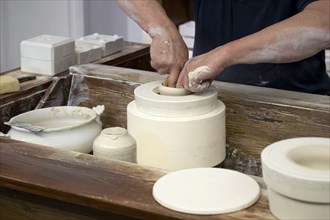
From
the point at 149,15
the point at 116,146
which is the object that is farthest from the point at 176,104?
the point at 149,15

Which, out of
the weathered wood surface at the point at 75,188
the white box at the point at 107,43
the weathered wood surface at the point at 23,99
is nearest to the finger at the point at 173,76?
the weathered wood surface at the point at 75,188

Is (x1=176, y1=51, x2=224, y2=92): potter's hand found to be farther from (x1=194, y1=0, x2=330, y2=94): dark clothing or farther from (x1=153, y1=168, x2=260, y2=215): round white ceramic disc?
(x1=194, y1=0, x2=330, y2=94): dark clothing

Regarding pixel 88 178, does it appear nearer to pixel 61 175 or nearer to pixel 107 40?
pixel 61 175

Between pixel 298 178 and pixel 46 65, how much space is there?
105 cm

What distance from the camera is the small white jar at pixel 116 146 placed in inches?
50.0

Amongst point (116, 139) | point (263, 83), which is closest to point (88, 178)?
point (116, 139)

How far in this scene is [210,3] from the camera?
69.6 inches

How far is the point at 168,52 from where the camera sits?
4.88 feet

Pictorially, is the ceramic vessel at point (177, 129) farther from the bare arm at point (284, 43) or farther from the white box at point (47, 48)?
the white box at point (47, 48)

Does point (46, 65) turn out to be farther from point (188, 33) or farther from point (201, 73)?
point (188, 33)

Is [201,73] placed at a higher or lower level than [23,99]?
higher

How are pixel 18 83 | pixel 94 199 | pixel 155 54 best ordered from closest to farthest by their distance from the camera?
pixel 94 199, pixel 155 54, pixel 18 83

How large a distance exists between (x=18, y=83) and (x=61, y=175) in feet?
1.91

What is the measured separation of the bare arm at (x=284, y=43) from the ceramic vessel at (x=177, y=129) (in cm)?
7
